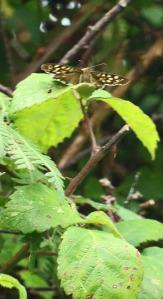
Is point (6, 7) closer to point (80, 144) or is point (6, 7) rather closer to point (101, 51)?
point (101, 51)

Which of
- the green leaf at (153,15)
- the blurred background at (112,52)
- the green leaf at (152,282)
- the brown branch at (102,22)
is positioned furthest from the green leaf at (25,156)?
the green leaf at (153,15)

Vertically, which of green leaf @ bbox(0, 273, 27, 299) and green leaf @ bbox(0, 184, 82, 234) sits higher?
green leaf @ bbox(0, 184, 82, 234)

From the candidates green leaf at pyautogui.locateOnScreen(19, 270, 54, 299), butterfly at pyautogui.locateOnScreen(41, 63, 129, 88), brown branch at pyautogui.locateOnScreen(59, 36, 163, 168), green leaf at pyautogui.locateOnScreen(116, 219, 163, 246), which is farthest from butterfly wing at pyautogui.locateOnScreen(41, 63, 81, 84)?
brown branch at pyautogui.locateOnScreen(59, 36, 163, 168)

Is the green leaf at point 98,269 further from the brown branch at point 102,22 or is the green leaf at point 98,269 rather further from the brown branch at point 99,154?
the brown branch at point 102,22

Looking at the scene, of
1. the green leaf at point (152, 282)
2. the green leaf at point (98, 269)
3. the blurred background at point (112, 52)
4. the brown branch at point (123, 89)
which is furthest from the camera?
the blurred background at point (112, 52)

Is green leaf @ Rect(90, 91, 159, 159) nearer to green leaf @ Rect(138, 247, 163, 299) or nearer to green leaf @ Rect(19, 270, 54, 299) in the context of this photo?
green leaf @ Rect(138, 247, 163, 299)

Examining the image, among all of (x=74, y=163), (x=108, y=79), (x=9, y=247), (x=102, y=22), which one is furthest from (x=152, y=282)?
(x=74, y=163)

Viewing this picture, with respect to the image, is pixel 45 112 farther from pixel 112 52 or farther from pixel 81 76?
pixel 112 52

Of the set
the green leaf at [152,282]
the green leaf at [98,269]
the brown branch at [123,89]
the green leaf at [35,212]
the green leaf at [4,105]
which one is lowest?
the brown branch at [123,89]
